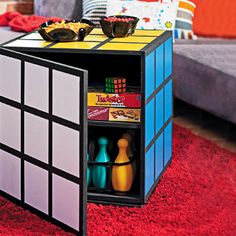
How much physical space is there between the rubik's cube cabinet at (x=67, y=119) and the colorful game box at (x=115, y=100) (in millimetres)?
48

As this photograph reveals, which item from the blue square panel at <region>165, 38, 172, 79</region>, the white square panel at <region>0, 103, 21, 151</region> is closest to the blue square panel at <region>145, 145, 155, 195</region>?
the blue square panel at <region>165, 38, 172, 79</region>

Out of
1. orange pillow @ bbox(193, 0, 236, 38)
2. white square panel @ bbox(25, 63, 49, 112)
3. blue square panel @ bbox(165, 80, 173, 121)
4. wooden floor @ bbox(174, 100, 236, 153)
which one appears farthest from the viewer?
orange pillow @ bbox(193, 0, 236, 38)

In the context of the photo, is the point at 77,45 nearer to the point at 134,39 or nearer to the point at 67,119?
the point at 134,39

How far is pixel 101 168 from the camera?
2797mm

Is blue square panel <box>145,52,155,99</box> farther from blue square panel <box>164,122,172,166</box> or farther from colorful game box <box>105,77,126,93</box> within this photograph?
blue square panel <box>164,122,172,166</box>

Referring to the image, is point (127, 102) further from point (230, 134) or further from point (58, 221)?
point (230, 134)

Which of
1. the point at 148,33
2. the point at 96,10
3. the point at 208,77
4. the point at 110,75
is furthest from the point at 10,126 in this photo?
the point at 96,10

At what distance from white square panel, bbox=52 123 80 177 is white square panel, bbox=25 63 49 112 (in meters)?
0.09

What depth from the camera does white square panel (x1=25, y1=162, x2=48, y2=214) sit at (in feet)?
8.38

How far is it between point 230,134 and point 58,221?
123cm

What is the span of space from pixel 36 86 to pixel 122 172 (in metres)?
0.47

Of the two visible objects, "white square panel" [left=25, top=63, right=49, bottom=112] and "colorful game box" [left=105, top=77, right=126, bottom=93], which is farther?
"colorful game box" [left=105, top=77, right=126, bottom=93]

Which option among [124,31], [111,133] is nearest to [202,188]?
[111,133]

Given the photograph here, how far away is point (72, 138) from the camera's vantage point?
239cm
